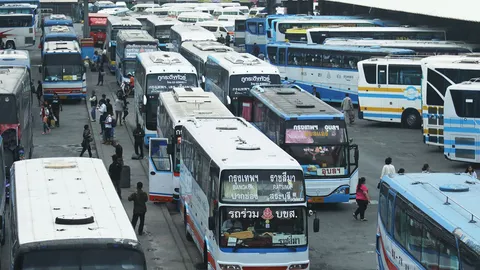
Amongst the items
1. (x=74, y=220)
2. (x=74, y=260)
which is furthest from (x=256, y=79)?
(x=74, y=260)

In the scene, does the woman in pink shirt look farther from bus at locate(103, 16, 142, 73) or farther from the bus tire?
bus at locate(103, 16, 142, 73)

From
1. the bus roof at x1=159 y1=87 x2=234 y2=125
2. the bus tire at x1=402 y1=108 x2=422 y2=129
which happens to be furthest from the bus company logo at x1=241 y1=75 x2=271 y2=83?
the bus tire at x1=402 y1=108 x2=422 y2=129

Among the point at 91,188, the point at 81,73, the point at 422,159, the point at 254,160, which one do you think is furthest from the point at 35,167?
the point at 81,73

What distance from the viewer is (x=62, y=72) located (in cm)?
5241

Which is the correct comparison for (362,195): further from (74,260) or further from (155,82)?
(155,82)

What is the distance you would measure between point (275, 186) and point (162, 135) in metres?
13.4

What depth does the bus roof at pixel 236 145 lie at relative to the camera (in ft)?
70.0

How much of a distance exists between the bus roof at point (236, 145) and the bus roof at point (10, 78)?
26.6 ft

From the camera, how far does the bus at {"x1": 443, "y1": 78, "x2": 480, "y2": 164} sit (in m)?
34.5

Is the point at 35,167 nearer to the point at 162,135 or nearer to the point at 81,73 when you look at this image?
the point at 162,135

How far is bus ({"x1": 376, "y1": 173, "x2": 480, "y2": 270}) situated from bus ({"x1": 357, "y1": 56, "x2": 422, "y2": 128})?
2390cm

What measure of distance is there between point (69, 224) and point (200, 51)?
3407cm

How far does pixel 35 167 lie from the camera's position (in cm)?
2152

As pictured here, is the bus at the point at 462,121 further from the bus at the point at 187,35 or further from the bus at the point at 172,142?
the bus at the point at 187,35
